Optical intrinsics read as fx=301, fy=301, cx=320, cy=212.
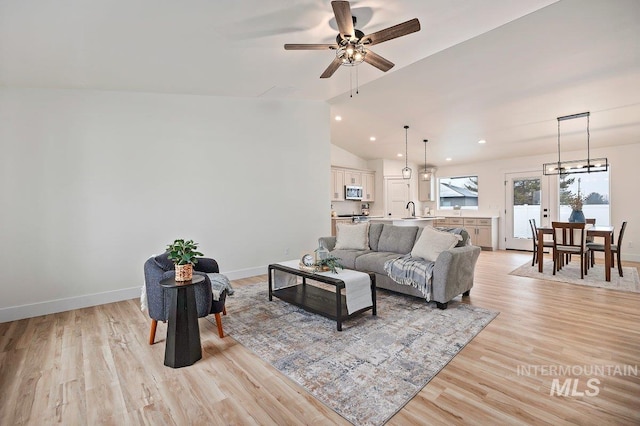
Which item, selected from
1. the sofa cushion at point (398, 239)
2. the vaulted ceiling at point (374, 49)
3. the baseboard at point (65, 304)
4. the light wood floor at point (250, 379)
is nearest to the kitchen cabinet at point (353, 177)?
the vaulted ceiling at point (374, 49)

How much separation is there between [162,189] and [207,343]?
99.7 inches

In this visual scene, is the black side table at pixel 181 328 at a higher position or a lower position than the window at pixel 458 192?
lower

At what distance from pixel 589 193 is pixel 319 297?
7039mm

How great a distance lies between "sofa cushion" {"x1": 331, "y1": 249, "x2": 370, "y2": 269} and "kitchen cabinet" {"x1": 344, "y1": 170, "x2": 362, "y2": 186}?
11.9 feet

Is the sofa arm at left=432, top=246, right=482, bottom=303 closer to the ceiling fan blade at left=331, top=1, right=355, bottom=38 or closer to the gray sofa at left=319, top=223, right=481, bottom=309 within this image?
the gray sofa at left=319, top=223, right=481, bottom=309

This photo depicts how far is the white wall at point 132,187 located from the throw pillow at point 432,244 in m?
2.38

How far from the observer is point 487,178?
8.34 meters

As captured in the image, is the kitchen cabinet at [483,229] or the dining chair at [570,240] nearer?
the dining chair at [570,240]

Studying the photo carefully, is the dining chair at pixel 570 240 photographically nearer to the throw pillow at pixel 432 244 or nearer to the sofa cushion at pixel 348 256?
the throw pillow at pixel 432 244

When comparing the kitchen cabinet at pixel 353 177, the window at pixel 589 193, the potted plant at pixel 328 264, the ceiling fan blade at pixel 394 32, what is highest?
the ceiling fan blade at pixel 394 32

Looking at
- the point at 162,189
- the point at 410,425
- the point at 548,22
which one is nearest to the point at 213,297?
the point at 410,425

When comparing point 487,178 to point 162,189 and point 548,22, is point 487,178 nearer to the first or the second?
point 548,22

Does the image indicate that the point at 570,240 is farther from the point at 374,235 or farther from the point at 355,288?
the point at 355,288

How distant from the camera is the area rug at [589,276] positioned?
437 cm
